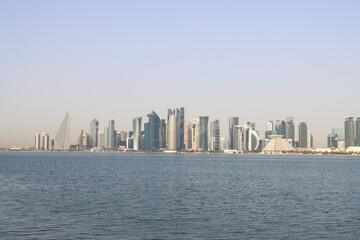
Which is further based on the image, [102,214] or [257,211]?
[257,211]

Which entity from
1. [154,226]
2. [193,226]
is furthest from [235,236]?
[154,226]

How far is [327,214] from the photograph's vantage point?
A: 5138 centimetres

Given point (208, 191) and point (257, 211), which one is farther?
point (208, 191)

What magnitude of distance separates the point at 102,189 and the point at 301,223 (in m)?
40.7

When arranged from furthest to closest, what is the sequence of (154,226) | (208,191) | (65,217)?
(208,191)
(65,217)
(154,226)

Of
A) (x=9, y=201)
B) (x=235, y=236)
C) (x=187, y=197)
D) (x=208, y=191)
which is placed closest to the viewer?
(x=235, y=236)

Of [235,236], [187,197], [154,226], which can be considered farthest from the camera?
[187,197]

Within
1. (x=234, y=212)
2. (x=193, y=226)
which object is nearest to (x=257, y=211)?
(x=234, y=212)

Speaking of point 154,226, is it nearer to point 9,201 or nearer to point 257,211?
point 257,211

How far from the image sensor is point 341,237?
3906cm

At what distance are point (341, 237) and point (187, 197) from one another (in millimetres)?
29719

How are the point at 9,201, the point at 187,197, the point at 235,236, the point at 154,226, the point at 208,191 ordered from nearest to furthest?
1. the point at 235,236
2. the point at 154,226
3. the point at 9,201
4. the point at 187,197
5. the point at 208,191

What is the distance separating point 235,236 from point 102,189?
42.1 m

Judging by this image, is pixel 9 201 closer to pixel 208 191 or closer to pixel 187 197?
pixel 187 197
